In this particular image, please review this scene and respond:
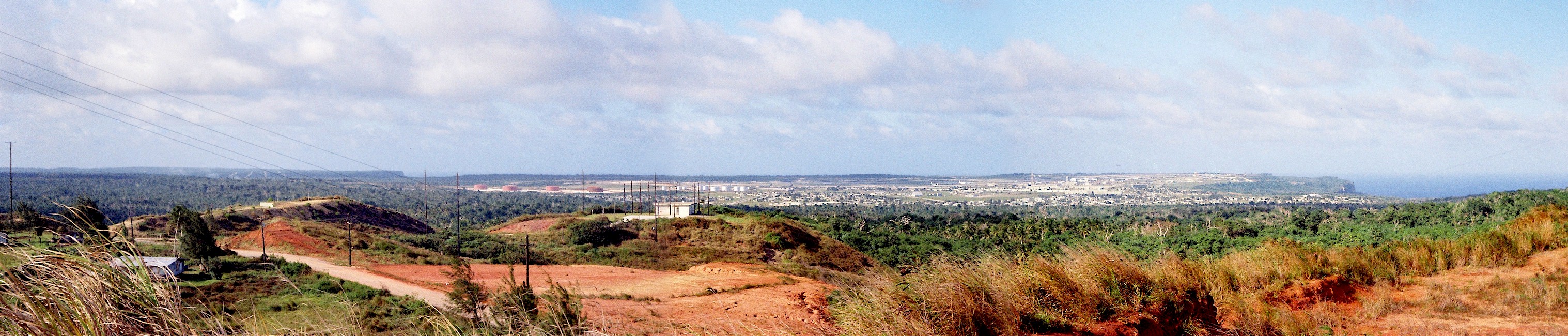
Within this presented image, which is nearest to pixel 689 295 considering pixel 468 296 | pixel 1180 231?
pixel 468 296

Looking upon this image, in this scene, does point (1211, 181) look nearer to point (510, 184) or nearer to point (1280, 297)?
point (510, 184)

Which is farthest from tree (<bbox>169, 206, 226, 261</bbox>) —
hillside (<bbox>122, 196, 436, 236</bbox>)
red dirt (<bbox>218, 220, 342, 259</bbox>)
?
hillside (<bbox>122, 196, 436, 236</bbox>)

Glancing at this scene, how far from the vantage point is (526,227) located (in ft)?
166

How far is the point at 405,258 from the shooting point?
31594 millimetres

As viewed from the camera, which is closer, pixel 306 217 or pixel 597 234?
pixel 597 234

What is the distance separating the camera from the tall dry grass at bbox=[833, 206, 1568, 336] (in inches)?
180

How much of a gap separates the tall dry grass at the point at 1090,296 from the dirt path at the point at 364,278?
48.2 feet

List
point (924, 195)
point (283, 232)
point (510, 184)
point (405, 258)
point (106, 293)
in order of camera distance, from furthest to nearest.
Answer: point (510, 184) < point (924, 195) < point (283, 232) < point (405, 258) < point (106, 293)

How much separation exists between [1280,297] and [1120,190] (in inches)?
7199

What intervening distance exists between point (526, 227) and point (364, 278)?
2637 cm

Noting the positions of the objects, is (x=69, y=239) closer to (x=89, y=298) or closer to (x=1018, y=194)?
(x=89, y=298)

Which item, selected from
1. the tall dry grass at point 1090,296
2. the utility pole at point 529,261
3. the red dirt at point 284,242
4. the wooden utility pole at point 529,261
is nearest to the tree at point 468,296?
the tall dry grass at point 1090,296

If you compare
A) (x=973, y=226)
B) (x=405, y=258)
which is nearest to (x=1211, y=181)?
(x=973, y=226)

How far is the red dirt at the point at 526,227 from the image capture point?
158 ft
